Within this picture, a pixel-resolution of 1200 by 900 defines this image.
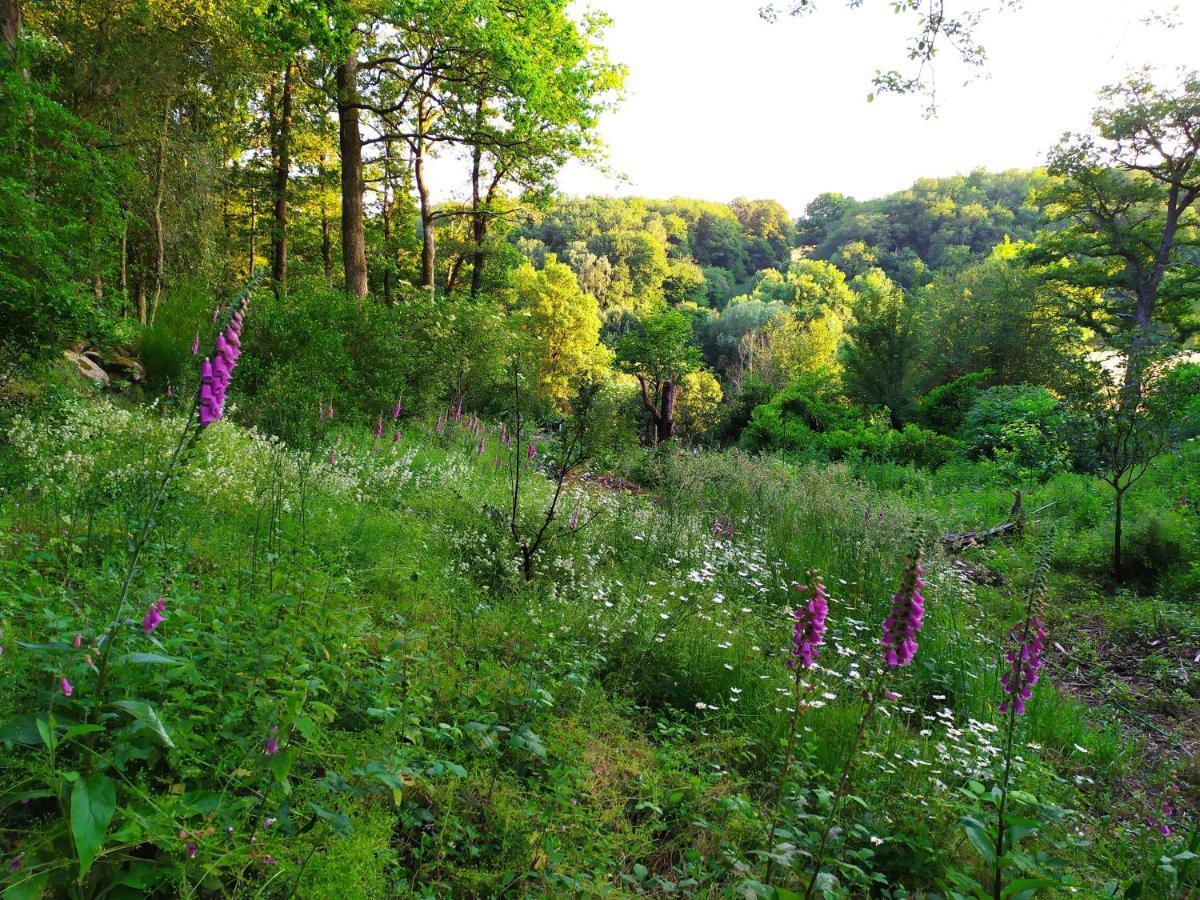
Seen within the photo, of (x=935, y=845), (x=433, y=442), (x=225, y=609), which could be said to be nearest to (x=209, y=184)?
(x=433, y=442)

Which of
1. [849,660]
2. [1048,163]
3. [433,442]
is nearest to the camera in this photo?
[849,660]

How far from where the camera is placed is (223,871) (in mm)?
1477

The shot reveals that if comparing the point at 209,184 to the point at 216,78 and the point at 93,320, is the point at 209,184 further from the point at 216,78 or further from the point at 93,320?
the point at 93,320

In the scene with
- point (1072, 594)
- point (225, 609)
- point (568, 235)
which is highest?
point (568, 235)

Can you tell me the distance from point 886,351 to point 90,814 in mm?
20984

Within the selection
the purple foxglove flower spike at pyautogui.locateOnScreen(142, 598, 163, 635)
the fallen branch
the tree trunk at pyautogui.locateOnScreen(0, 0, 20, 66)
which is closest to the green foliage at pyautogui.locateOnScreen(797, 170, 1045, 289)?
the fallen branch

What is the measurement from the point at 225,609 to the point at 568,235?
169 feet

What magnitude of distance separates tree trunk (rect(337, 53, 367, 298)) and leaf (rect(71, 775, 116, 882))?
1063 centimetres

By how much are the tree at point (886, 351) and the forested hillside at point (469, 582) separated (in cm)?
274

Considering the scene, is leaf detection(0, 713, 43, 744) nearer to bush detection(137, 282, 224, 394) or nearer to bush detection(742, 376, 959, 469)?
bush detection(137, 282, 224, 394)

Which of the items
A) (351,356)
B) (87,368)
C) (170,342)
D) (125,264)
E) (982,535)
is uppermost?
(125,264)

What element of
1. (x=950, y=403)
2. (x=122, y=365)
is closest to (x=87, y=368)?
(x=122, y=365)

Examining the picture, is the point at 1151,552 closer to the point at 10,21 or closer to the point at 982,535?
the point at 982,535

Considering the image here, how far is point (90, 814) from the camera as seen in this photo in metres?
1.14
